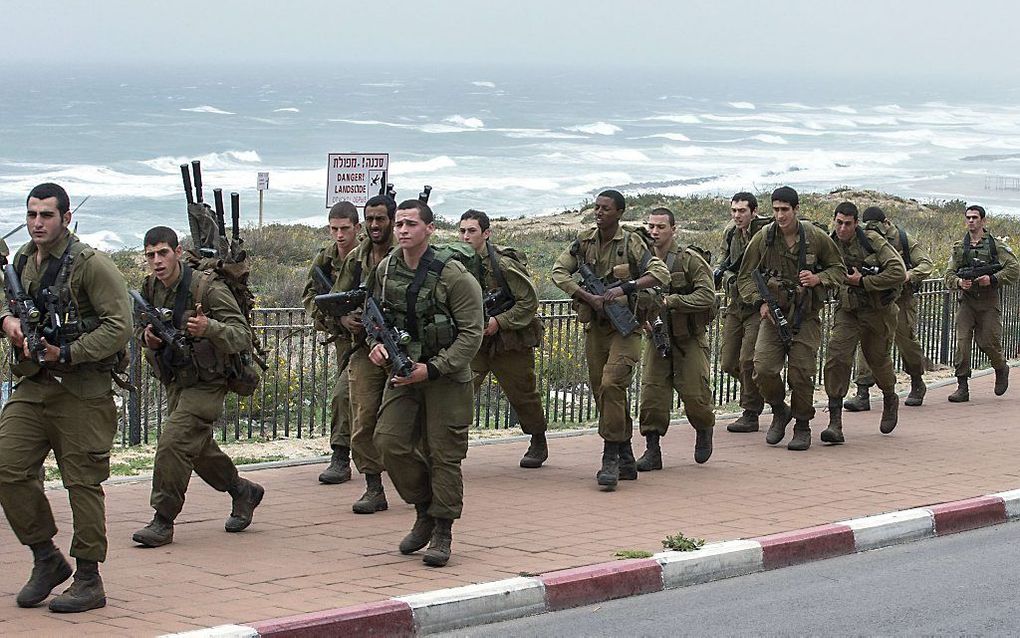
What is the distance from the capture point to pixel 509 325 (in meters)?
10.4

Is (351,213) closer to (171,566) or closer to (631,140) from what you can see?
(171,566)

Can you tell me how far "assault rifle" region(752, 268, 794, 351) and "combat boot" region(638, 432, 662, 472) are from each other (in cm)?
144

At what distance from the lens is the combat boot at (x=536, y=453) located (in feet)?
36.6

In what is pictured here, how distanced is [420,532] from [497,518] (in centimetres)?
128

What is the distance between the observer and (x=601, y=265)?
10430 millimetres

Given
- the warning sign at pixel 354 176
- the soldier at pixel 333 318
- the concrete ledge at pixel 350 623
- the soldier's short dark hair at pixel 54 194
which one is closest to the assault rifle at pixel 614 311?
the soldier at pixel 333 318

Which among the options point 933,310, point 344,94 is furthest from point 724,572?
point 344,94

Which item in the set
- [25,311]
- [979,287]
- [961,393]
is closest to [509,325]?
[25,311]

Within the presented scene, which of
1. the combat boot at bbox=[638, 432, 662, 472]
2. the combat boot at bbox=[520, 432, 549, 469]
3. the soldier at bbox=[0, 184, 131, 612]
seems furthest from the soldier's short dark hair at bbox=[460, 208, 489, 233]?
the soldier at bbox=[0, 184, 131, 612]

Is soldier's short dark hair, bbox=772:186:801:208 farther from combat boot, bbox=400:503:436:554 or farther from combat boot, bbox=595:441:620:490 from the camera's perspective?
combat boot, bbox=400:503:436:554

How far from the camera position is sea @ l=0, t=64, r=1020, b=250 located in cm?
7444

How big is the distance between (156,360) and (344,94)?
7188 inches

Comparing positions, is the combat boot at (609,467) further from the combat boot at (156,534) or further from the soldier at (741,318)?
the combat boot at (156,534)

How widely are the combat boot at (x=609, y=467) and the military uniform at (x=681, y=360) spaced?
76 cm
